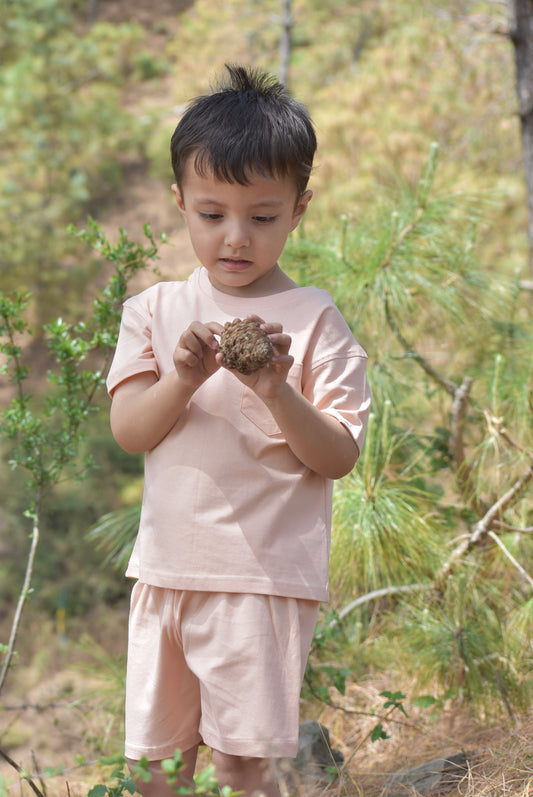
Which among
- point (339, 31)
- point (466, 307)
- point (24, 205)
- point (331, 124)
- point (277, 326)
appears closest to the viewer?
point (277, 326)

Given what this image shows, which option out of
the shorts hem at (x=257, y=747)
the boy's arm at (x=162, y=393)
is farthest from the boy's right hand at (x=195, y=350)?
the shorts hem at (x=257, y=747)

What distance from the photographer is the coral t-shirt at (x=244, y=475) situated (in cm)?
67

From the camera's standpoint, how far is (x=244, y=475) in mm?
677

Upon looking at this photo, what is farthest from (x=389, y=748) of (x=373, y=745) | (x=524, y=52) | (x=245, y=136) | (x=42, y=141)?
(x=42, y=141)

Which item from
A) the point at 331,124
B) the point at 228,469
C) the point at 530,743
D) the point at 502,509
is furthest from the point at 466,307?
the point at 331,124

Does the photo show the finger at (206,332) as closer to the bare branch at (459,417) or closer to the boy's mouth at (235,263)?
the boy's mouth at (235,263)

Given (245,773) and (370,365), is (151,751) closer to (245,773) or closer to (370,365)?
(245,773)

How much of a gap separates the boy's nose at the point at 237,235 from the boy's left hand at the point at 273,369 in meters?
0.09

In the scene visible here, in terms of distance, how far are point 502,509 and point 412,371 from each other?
43 cm

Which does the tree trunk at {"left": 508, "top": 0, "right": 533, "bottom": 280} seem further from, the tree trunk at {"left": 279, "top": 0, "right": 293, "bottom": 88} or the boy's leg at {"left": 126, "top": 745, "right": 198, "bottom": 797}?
the tree trunk at {"left": 279, "top": 0, "right": 293, "bottom": 88}

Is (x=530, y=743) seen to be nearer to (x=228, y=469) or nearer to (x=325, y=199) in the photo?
(x=228, y=469)

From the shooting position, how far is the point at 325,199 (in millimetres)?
3248

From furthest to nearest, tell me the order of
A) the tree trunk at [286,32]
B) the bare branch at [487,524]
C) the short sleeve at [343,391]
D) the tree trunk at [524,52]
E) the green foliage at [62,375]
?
the tree trunk at [286,32] → the tree trunk at [524,52] → the bare branch at [487,524] → the green foliage at [62,375] → the short sleeve at [343,391]

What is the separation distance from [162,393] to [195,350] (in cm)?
6
